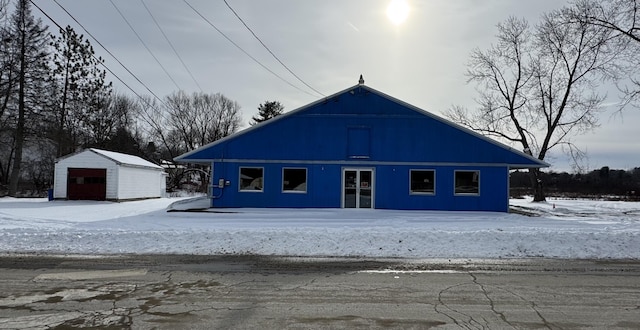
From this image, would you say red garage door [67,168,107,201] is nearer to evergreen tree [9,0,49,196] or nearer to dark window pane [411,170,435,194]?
evergreen tree [9,0,49,196]

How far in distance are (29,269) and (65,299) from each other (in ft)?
9.76

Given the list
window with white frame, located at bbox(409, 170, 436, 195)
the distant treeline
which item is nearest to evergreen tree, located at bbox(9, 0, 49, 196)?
A: window with white frame, located at bbox(409, 170, 436, 195)

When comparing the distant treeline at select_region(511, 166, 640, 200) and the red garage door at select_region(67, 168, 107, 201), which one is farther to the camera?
the distant treeline at select_region(511, 166, 640, 200)

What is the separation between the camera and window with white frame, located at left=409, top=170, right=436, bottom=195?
22391 mm

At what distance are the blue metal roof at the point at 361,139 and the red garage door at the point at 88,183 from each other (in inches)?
372

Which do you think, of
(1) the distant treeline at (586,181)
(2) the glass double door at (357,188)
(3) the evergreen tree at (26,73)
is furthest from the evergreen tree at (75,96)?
(1) the distant treeline at (586,181)

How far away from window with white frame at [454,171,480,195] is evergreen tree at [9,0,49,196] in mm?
30464

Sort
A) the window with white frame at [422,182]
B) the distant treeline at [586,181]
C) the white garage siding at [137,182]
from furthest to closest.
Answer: the distant treeline at [586,181]
the white garage siding at [137,182]
the window with white frame at [422,182]

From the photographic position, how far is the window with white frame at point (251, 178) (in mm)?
22578

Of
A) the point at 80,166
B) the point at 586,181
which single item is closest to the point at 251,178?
the point at 80,166

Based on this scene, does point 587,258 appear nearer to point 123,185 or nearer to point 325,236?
point 325,236

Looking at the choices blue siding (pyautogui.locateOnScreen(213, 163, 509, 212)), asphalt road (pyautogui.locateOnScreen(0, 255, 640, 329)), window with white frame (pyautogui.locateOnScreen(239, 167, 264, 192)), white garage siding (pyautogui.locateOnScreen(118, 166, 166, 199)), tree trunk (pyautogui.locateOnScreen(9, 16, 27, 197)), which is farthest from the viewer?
tree trunk (pyautogui.locateOnScreen(9, 16, 27, 197))

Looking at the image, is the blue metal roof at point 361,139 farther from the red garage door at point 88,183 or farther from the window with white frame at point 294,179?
the red garage door at point 88,183

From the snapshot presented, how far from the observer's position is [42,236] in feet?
40.1
